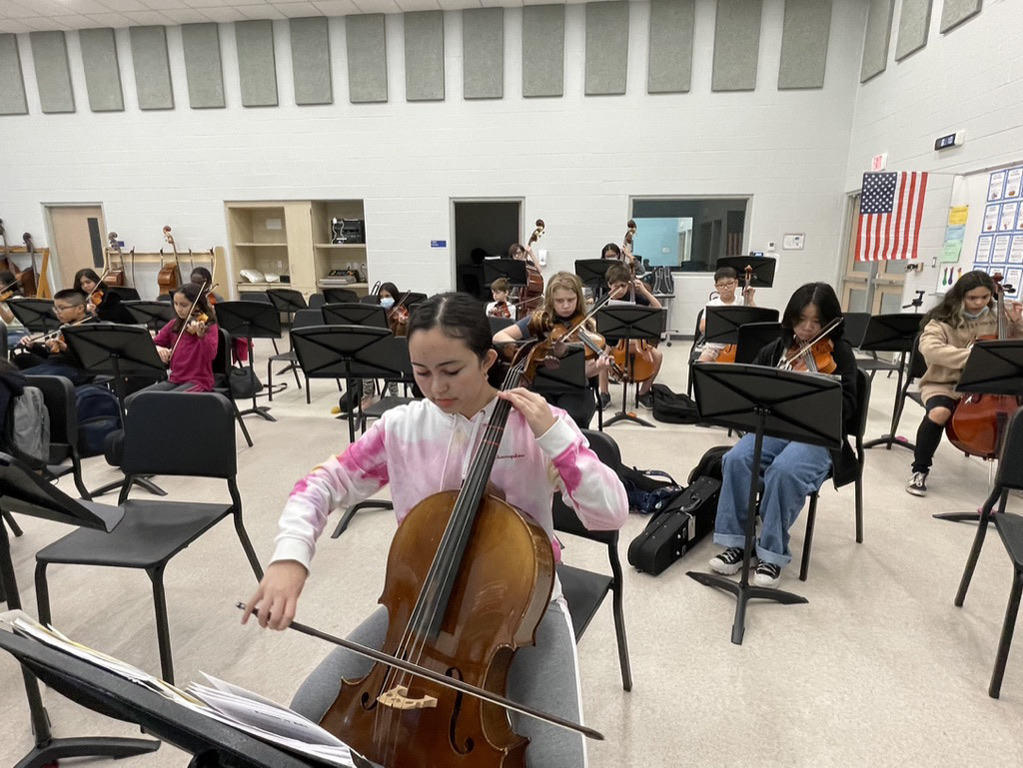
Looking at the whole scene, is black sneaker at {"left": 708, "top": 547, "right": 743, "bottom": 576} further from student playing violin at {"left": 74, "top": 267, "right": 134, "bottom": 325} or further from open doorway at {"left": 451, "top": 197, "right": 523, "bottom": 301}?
open doorway at {"left": 451, "top": 197, "right": 523, "bottom": 301}

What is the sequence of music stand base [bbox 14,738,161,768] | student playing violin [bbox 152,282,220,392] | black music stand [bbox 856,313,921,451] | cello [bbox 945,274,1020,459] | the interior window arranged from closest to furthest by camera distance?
music stand base [bbox 14,738,161,768], cello [bbox 945,274,1020,459], student playing violin [bbox 152,282,220,392], black music stand [bbox 856,313,921,451], the interior window

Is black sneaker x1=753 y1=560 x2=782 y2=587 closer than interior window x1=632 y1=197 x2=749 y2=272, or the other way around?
black sneaker x1=753 y1=560 x2=782 y2=587

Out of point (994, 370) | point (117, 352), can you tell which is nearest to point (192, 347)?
point (117, 352)

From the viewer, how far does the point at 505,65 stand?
6.98 meters

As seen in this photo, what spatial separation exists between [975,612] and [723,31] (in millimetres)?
6579

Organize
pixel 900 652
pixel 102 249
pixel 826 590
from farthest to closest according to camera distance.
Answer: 1. pixel 102 249
2. pixel 826 590
3. pixel 900 652

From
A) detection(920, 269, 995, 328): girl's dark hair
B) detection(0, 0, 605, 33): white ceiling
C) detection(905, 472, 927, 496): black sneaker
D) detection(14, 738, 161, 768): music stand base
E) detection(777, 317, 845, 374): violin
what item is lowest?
detection(14, 738, 161, 768): music stand base

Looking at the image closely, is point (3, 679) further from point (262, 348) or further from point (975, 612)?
point (262, 348)

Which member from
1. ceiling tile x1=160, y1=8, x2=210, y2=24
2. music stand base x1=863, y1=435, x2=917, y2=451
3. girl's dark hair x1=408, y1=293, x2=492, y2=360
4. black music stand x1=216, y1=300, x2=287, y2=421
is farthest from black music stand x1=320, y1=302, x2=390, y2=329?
ceiling tile x1=160, y1=8, x2=210, y2=24

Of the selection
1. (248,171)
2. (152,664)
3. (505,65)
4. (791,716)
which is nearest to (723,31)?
(505,65)

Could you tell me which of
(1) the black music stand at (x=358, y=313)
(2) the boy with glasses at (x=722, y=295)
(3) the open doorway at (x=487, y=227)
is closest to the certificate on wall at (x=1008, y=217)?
(2) the boy with glasses at (x=722, y=295)

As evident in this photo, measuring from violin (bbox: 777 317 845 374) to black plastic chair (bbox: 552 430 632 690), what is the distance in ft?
3.64

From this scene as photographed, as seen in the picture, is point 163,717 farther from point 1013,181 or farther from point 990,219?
point 990,219

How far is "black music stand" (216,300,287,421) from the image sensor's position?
424 cm
